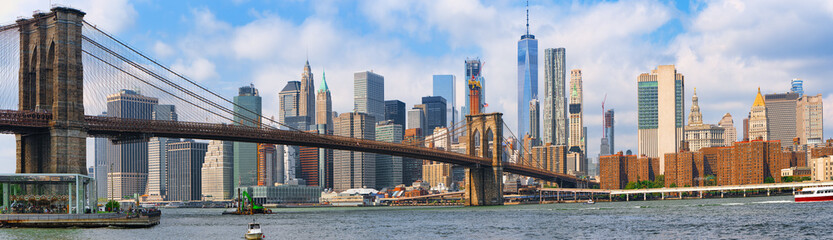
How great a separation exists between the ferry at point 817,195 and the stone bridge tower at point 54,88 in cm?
8734

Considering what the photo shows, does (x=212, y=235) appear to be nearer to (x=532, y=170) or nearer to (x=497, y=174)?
(x=497, y=174)

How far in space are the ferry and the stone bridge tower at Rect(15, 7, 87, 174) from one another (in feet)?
287

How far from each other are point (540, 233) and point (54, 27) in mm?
42499

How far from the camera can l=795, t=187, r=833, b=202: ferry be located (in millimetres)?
111312

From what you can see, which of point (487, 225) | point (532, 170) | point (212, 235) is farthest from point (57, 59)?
point (532, 170)

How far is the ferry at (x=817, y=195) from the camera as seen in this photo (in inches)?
4382

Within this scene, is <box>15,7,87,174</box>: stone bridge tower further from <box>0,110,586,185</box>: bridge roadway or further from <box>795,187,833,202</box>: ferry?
<box>795,187,833,202</box>: ferry

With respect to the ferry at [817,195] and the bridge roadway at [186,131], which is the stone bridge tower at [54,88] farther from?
the ferry at [817,195]

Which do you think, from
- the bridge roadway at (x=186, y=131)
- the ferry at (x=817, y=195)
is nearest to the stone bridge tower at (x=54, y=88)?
the bridge roadway at (x=186, y=131)

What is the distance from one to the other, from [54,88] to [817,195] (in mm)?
90449

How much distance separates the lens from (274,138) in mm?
91625

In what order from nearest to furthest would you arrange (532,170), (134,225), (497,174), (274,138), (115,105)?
(134,225) < (274,138) < (115,105) < (497,174) < (532,170)

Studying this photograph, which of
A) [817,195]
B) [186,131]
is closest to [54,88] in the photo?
[186,131]

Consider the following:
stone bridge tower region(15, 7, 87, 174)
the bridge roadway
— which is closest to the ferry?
the bridge roadway
